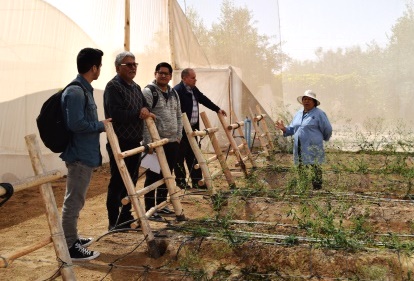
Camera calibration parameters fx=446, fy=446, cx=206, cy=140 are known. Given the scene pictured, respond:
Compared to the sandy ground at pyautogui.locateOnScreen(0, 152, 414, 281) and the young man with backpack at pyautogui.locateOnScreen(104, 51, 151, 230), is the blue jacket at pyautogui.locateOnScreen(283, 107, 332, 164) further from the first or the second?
the young man with backpack at pyautogui.locateOnScreen(104, 51, 151, 230)

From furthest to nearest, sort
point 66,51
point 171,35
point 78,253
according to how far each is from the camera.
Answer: point 171,35 → point 66,51 → point 78,253

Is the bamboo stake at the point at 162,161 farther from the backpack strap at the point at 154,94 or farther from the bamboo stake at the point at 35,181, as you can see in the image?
the bamboo stake at the point at 35,181

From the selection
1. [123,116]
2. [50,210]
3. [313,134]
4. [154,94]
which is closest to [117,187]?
[123,116]

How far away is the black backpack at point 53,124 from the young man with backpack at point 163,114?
1313mm

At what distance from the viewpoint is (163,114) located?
477 centimetres

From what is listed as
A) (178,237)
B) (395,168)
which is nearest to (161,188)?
(178,237)

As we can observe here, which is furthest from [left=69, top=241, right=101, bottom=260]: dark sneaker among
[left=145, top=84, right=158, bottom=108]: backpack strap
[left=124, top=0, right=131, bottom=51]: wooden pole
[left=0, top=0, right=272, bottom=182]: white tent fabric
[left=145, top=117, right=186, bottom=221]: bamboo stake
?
[left=124, top=0, right=131, bottom=51]: wooden pole

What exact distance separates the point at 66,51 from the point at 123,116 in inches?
196

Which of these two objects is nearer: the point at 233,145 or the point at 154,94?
the point at 154,94

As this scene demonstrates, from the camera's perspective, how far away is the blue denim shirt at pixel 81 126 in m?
3.35

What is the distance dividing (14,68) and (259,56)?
6685 mm

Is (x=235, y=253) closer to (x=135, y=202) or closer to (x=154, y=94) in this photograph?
(x=135, y=202)

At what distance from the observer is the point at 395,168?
6.43 metres

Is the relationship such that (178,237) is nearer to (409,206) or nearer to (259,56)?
(409,206)
